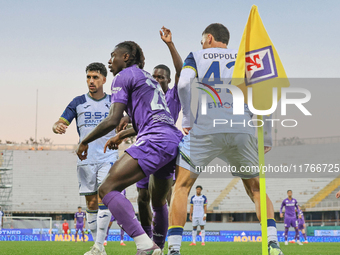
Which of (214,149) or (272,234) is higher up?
(214,149)

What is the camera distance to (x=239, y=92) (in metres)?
4.23

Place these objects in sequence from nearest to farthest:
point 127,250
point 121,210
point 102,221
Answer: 1. point 121,210
2. point 102,221
3. point 127,250

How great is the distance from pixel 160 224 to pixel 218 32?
2.50 m

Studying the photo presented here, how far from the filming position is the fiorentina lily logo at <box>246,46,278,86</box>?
12.3 ft

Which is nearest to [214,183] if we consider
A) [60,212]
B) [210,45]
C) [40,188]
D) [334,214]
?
[334,214]

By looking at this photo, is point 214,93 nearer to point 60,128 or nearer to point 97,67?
point 60,128

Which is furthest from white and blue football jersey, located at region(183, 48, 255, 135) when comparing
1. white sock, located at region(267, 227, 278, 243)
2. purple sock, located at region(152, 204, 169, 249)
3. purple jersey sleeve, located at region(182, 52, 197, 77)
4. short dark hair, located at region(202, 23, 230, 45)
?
purple sock, located at region(152, 204, 169, 249)

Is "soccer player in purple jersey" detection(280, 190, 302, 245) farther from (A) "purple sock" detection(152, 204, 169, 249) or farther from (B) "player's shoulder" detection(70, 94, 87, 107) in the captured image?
(A) "purple sock" detection(152, 204, 169, 249)

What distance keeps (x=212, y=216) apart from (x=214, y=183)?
356 cm

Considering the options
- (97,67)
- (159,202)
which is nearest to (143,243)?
(159,202)

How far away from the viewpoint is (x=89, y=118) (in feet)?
23.9

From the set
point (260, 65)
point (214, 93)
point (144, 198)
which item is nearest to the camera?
point (260, 65)

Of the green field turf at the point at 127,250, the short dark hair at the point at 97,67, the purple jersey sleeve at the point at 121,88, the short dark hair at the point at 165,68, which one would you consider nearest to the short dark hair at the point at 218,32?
the purple jersey sleeve at the point at 121,88

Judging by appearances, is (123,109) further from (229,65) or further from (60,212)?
(60,212)
